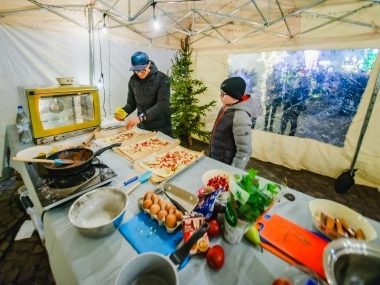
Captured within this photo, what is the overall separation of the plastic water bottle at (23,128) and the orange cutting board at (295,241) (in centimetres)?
227

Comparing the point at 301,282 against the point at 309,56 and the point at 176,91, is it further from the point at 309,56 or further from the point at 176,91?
the point at 176,91

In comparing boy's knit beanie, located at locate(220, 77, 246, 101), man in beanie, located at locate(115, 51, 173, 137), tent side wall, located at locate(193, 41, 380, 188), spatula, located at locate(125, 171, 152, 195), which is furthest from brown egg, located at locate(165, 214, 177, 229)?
tent side wall, located at locate(193, 41, 380, 188)

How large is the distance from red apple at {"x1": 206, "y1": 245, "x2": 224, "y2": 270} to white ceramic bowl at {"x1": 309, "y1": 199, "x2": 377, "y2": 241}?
525 mm

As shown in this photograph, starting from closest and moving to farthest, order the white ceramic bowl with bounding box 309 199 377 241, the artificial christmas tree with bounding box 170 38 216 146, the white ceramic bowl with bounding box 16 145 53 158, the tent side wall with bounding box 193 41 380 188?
the white ceramic bowl with bounding box 309 199 377 241, the white ceramic bowl with bounding box 16 145 53 158, the tent side wall with bounding box 193 41 380 188, the artificial christmas tree with bounding box 170 38 216 146

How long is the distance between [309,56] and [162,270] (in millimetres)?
4096

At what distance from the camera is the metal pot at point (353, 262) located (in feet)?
2.02

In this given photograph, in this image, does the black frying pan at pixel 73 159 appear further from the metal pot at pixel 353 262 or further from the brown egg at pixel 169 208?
the metal pot at pixel 353 262

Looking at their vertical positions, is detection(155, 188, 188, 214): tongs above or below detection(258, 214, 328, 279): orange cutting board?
below

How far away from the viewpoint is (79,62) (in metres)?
3.39

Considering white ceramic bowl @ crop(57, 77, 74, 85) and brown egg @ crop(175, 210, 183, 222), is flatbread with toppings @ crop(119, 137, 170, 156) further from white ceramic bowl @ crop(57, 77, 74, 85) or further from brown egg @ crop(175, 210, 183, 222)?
white ceramic bowl @ crop(57, 77, 74, 85)

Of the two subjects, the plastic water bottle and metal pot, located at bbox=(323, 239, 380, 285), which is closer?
metal pot, located at bbox=(323, 239, 380, 285)

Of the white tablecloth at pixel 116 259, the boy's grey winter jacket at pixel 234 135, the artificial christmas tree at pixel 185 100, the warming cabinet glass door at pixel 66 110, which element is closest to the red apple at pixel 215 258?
the white tablecloth at pixel 116 259

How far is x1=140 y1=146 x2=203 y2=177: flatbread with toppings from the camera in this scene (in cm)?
143

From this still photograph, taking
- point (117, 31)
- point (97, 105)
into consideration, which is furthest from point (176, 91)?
point (97, 105)
